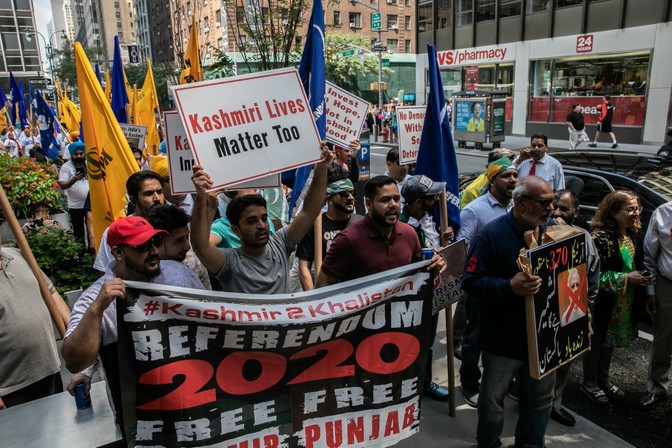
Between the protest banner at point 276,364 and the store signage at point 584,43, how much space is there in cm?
2383

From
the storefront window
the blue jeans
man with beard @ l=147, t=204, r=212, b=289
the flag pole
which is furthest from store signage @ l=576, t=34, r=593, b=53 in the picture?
the flag pole

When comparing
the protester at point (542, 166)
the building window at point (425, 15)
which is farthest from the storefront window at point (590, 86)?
the protester at point (542, 166)

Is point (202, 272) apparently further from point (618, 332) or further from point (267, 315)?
point (618, 332)

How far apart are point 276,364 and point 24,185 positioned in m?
7.09

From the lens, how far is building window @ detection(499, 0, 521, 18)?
26.1 m

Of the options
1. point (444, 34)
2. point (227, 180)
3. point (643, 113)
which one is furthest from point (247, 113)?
point (444, 34)

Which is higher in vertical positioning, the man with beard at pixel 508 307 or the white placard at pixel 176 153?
the white placard at pixel 176 153

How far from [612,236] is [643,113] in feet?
67.4

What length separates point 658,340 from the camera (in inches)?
161

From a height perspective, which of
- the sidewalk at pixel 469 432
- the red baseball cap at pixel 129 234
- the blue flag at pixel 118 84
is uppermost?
the blue flag at pixel 118 84

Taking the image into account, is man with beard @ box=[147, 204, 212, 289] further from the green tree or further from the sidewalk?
the green tree

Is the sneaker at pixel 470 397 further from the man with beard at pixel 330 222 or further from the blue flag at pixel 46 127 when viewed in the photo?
the blue flag at pixel 46 127

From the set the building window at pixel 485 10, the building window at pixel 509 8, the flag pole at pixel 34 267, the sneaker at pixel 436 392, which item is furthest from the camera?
the building window at pixel 485 10

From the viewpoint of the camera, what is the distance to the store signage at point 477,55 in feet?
88.5
